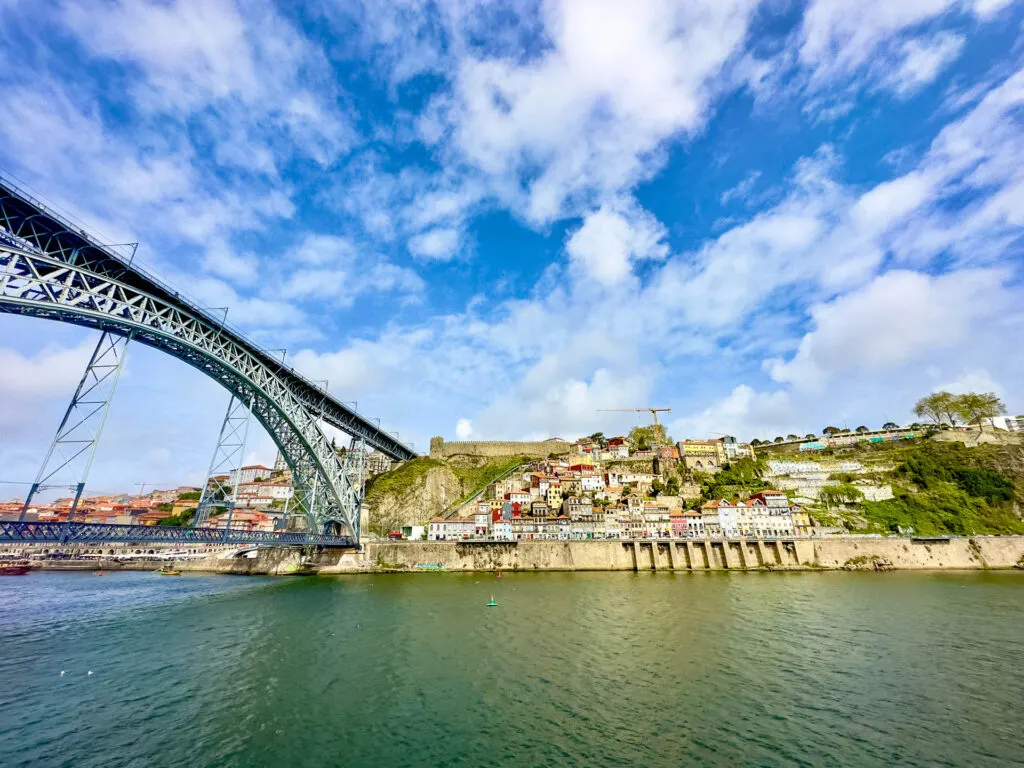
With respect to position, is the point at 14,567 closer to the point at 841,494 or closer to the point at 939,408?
the point at 841,494

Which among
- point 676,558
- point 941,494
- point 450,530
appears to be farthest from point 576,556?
point 941,494

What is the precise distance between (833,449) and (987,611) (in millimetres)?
51405

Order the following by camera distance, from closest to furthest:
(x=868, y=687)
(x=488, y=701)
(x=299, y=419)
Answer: (x=488, y=701) < (x=868, y=687) < (x=299, y=419)

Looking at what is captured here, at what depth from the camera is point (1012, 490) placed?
45.8m

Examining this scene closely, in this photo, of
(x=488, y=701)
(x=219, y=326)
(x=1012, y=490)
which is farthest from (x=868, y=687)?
(x=1012, y=490)

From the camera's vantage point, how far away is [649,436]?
7581cm

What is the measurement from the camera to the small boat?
1512 inches

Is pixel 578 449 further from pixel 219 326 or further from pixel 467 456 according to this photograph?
pixel 219 326

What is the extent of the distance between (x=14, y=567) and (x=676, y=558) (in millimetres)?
60964

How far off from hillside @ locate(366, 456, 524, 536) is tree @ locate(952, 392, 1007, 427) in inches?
2637

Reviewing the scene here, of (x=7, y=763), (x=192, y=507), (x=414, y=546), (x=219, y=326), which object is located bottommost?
(x=7, y=763)

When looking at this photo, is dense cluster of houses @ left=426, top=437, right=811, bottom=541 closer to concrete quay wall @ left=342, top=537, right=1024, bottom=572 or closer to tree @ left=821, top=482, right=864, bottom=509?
concrete quay wall @ left=342, top=537, right=1024, bottom=572

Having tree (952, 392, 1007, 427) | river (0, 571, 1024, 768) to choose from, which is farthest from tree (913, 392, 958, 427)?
river (0, 571, 1024, 768)

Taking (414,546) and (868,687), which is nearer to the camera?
(868,687)
